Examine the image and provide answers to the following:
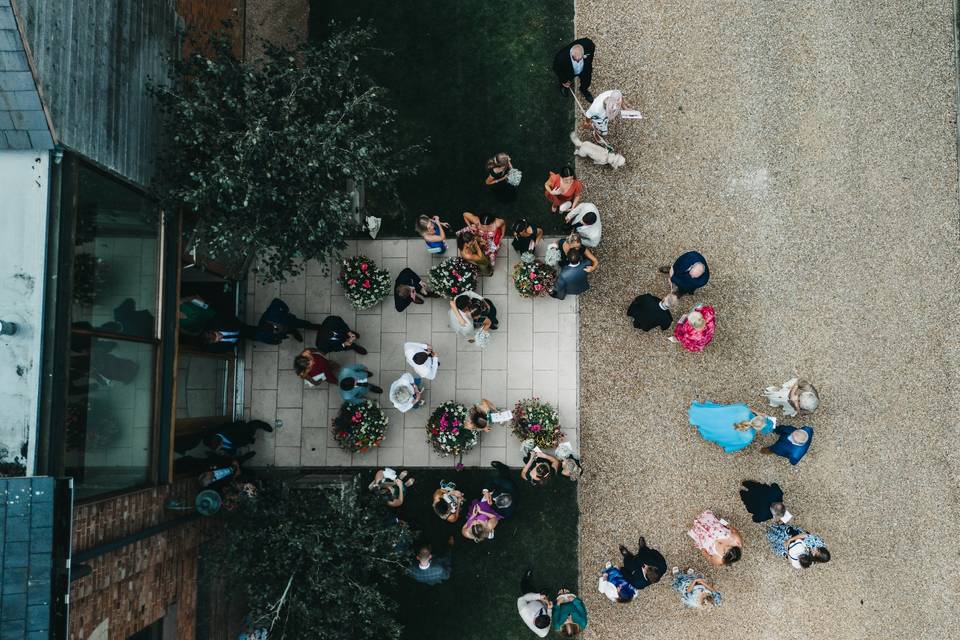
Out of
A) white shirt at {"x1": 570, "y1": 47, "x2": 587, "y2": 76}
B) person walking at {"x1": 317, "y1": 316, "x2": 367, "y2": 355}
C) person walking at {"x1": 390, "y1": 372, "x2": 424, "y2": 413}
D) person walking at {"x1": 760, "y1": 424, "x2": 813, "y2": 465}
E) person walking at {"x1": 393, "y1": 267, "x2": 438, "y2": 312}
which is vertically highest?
white shirt at {"x1": 570, "y1": 47, "x2": 587, "y2": 76}

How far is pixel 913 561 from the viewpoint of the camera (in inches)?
351

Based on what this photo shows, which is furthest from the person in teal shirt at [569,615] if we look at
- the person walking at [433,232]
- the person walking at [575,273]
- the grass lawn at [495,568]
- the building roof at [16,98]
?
the building roof at [16,98]

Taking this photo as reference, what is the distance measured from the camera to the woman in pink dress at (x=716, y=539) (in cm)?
825

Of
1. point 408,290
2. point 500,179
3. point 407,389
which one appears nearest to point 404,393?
point 407,389

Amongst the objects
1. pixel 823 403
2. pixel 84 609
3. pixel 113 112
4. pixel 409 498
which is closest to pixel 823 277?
pixel 823 403

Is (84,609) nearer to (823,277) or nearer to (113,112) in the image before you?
(113,112)

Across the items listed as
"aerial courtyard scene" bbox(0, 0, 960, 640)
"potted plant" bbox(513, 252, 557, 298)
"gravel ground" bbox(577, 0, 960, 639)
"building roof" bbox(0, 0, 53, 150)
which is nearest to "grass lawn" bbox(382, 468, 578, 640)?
"aerial courtyard scene" bbox(0, 0, 960, 640)

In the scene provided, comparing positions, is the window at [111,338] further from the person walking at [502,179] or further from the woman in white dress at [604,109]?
the woman in white dress at [604,109]

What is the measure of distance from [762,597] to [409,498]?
545 cm

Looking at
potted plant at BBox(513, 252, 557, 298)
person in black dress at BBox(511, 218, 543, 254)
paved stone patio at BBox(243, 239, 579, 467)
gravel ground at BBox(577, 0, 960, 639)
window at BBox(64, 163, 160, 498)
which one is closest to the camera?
window at BBox(64, 163, 160, 498)

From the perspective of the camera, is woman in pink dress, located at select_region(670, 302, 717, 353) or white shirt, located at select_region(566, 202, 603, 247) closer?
woman in pink dress, located at select_region(670, 302, 717, 353)

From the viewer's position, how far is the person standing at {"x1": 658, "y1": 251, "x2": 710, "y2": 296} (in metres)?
8.15

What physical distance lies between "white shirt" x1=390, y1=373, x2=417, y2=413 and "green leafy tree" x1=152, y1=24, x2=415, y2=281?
220 centimetres

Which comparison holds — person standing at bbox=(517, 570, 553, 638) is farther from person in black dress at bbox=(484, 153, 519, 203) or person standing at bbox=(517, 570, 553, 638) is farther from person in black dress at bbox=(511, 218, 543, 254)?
person in black dress at bbox=(484, 153, 519, 203)
